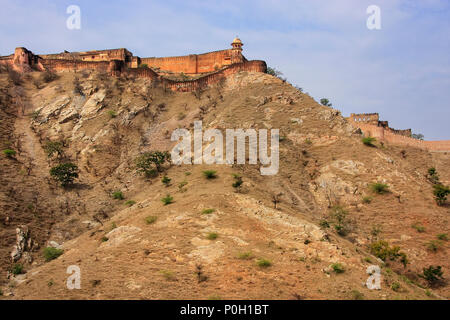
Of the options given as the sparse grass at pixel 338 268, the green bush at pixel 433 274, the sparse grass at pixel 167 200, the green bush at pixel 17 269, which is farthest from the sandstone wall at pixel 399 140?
the green bush at pixel 17 269

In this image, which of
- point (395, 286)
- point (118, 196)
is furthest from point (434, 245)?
point (118, 196)

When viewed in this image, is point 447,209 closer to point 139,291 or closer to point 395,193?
point 395,193

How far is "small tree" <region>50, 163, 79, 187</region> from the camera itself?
2573cm

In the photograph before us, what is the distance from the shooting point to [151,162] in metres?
26.3

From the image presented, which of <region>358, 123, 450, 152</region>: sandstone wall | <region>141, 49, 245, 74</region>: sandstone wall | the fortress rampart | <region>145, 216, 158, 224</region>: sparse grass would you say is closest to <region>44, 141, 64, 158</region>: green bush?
<region>145, 216, 158, 224</region>: sparse grass

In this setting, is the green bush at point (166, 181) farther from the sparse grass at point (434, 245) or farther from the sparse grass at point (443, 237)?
the sparse grass at point (443, 237)

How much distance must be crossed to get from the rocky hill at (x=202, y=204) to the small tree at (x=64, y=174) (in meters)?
0.39

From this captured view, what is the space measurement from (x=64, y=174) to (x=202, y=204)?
11416 mm

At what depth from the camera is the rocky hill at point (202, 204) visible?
47.4 feet

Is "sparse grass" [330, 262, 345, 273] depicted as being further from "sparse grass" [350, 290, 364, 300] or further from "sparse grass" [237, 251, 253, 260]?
"sparse grass" [237, 251, 253, 260]

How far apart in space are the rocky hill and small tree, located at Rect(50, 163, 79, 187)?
392mm

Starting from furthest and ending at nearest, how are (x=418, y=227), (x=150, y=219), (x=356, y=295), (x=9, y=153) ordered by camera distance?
(x=9, y=153)
(x=418, y=227)
(x=150, y=219)
(x=356, y=295)

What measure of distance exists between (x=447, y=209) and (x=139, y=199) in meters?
15.6

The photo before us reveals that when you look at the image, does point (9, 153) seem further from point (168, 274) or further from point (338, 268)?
point (338, 268)
